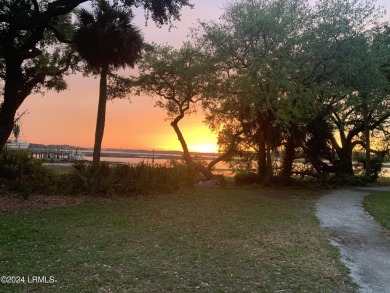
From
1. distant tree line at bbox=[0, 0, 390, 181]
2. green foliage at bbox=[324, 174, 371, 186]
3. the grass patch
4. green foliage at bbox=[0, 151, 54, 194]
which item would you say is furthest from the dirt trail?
green foliage at bbox=[0, 151, 54, 194]

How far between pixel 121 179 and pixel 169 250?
749cm

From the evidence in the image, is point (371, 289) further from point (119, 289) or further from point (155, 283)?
point (119, 289)

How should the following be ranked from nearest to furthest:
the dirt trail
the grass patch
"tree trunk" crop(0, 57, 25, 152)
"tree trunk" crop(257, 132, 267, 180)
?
the dirt trail → the grass patch → "tree trunk" crop(0, 57, 25, 152) → "tree trunk" crop(257, 132, 267, 180)

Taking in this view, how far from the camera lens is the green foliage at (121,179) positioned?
42.0 ft

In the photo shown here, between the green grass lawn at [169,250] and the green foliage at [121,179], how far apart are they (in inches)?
75.5

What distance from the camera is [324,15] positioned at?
14945 mm

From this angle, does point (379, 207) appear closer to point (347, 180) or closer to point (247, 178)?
point (247, 178)

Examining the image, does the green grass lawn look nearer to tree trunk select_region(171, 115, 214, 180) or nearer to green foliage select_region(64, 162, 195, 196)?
green foliage select_region(64, 162, 195, 196)

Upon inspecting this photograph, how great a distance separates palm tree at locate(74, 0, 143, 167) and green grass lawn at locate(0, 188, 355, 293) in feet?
19.6

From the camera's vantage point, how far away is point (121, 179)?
13.5 metres

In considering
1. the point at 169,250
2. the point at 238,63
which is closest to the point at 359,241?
the point at 169,250

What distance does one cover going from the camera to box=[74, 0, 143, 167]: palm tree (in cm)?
1420

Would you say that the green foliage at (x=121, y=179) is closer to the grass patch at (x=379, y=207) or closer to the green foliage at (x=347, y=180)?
the grass patch at (x=379, y=207)

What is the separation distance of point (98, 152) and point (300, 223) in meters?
9.47
